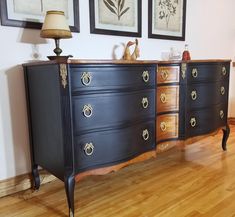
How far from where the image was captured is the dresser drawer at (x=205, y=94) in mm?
2090

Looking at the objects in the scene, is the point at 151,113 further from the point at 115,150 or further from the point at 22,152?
the point at 22,152

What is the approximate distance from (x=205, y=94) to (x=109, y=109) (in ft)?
A: 3.42

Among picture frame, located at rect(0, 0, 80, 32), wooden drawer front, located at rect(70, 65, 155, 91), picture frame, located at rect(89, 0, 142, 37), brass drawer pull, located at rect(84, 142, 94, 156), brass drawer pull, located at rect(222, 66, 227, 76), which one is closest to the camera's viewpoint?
wooden drawer front, located at rect(70, 65, 155, 91)

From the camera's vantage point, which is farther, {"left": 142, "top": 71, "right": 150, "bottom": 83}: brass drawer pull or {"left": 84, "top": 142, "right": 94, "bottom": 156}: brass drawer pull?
{"left": 142, "top": 71, "right": 150, "bottom": 83}: brass drawer pull

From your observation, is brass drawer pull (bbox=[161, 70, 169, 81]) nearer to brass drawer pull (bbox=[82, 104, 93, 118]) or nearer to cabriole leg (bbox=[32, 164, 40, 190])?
brass drawer pull (bbox=[82, 104, 93, 118])

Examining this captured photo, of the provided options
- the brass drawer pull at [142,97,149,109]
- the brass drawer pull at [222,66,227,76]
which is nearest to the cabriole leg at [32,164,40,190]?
the brass drawer pull at [142,97,149,109]

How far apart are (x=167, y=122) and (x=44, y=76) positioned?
1.03 m

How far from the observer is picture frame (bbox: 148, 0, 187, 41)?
244 centimetres

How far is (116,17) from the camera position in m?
2.15

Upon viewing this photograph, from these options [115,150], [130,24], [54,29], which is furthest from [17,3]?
[115,150]

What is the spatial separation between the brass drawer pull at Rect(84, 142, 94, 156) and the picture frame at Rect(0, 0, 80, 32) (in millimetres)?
910

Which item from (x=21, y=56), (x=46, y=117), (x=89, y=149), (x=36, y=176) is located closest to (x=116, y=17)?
(x=21, y=56)

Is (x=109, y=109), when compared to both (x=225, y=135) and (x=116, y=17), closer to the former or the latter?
(x=116, y=17)

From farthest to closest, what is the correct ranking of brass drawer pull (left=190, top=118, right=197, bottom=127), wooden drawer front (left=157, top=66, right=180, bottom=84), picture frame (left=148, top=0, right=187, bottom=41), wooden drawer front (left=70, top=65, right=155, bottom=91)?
1. picture frame (left=148, top=0, right=187, bottom=41)
2. brass drawer pull (left=190, top=118, right=197, bottom=127)
3. wooden drawer front (left=157, top=66, right=180, bottom=84)
4. wooden drawer front (left=70, top=65, right=155, bottom=91)
